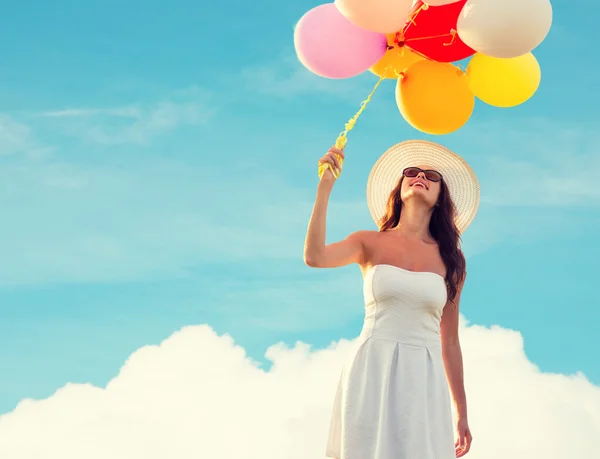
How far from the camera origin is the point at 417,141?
5082 mm

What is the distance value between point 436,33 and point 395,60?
0.34 metres

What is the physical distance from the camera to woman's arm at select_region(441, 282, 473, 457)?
15.5 ft

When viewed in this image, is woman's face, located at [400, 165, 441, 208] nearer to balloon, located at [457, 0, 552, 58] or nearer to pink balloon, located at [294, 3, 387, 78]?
pink balloon, located at [294, 3, 387, 78]

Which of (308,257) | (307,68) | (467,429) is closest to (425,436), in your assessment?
(467,429)

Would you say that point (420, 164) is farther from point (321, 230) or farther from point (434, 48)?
point (321, 230)

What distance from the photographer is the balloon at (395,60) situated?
4.89m

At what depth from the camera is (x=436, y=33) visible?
471cm

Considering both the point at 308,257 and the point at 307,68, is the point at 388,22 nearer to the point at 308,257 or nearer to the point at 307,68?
the point at 307,68

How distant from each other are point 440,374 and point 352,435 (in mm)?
593

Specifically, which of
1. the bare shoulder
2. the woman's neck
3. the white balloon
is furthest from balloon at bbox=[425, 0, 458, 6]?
the bare shoulder

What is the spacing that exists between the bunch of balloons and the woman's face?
1.16 feet

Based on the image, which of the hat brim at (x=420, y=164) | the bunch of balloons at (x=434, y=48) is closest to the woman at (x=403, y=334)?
the hat brim at (x=420, y=164)

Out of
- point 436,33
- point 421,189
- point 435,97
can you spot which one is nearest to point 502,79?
point 435,97

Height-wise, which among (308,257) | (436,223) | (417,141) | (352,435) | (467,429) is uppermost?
(417,141)
